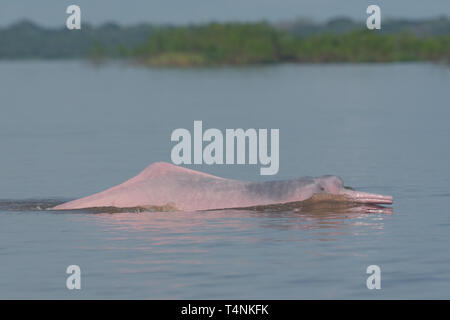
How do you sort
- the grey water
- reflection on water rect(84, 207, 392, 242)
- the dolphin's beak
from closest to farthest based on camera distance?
the grey water, reflection on water rect(84, 207, 392, 242), the dolphin's beak

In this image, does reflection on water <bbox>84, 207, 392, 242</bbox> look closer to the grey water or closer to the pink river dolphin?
the grey water

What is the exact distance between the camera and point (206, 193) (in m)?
28.7

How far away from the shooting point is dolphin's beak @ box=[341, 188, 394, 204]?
28.5m

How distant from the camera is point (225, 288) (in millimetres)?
20875

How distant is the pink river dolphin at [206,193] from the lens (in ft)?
93.7

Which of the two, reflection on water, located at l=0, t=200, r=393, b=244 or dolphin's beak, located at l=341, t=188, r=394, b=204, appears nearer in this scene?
reflection on water, located at l=0, t=200, r=393, b=244

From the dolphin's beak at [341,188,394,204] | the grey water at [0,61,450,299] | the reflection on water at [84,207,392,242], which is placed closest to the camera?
the grey water at [0,61,450,299]

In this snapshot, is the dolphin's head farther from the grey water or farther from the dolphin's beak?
the grey water

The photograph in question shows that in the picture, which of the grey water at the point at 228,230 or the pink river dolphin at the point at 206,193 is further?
the pink river dolphin at the point at 206,193

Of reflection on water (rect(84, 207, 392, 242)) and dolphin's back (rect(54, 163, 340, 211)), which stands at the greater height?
dolphin's back (rect(54, 163, 340, 211))

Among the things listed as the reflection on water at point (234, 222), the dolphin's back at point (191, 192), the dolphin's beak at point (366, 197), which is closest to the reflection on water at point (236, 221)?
Result: the reflection on water at point (234, 222)

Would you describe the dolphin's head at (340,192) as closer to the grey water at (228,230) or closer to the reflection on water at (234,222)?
the reflection on water at (234,222)

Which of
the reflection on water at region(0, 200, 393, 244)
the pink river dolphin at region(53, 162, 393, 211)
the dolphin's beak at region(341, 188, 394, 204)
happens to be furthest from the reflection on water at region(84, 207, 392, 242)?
the pink river dolphin at region(53, 162, 393, 211)

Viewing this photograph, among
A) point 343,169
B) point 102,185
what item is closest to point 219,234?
point 102,185
